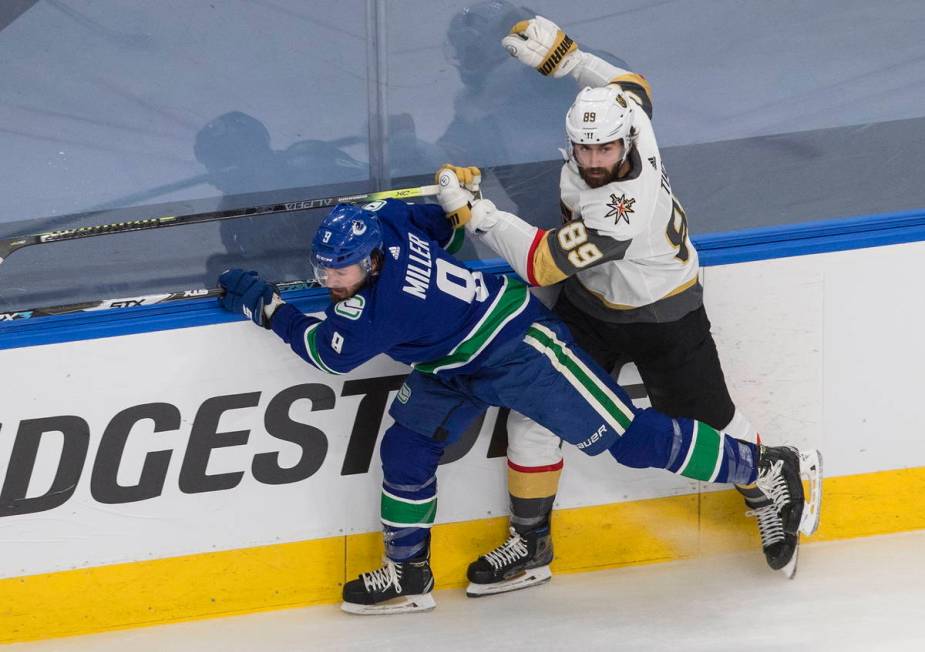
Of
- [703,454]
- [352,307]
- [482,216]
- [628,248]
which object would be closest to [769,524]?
[703,454]

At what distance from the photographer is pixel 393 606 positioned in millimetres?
3234

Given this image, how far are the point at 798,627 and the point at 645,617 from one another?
0.38 metres

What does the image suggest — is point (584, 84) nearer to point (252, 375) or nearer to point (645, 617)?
point (252, 375)

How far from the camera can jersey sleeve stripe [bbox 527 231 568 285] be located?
2885 millimetres

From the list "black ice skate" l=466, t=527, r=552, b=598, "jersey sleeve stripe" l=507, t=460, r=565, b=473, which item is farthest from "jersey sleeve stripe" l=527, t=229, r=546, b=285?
"black ice skate" l=466, t=527, r=552, b=598

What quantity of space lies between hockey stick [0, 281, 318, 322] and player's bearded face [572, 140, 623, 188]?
755mm

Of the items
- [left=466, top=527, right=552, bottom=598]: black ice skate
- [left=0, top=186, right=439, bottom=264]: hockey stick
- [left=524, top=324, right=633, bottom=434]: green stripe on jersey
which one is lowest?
[left=466, top=527, right=552, bottom=598]: black ice skate

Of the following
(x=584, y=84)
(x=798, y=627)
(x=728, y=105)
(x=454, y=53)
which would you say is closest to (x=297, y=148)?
(x=454, y=53)

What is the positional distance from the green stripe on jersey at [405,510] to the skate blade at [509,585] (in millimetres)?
301

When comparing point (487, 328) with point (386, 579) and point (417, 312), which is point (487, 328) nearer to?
point (417, 312)

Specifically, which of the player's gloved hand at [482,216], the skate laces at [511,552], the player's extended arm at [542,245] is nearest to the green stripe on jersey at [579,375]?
the player's extended arm at [542,245]

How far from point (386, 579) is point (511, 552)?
13.5 inches

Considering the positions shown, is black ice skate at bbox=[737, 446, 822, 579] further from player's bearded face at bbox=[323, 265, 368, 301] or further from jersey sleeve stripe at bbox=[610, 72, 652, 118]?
player's bearded face at bbox=[323, 265, 368, 301]

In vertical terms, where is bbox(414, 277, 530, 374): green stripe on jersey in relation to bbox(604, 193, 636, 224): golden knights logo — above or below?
below
